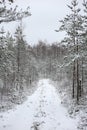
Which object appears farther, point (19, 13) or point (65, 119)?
point (65, 119)

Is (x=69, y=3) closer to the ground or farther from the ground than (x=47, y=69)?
farther from the ground

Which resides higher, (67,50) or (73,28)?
(73,28)

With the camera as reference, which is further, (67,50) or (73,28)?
(67,50)

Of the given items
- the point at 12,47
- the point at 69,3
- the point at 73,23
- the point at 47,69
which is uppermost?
the point at 69,3

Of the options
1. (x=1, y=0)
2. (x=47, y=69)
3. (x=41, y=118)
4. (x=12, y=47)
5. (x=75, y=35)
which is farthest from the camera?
(x=47, y=69)

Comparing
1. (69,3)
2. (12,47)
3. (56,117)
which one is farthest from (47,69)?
(56,117)

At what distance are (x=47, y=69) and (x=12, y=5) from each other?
83.1 m

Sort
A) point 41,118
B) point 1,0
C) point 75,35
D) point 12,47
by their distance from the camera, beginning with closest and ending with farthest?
point 1,0 < point 41,118 < point 75,35 < point 12,47

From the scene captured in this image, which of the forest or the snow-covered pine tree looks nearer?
the forest

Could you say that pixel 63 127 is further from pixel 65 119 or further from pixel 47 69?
pixel 47 69

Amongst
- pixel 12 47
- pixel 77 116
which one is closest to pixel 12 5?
pixel 77 116

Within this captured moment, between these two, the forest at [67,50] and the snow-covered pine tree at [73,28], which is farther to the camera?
the snow-covered pine tree at [73,28]

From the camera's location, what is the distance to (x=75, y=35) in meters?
24.8

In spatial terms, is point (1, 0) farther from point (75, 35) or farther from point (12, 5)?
point (75, 35)
